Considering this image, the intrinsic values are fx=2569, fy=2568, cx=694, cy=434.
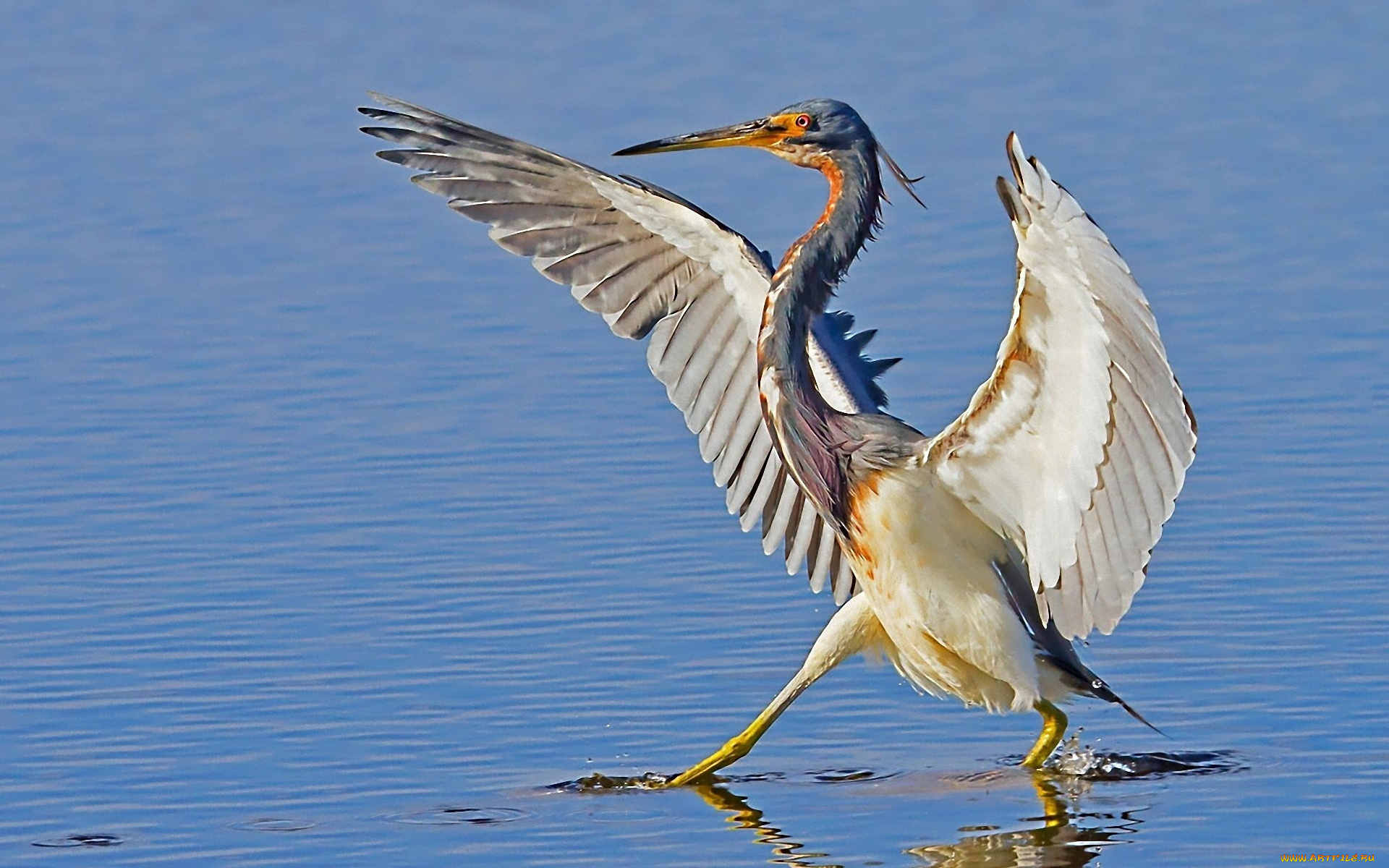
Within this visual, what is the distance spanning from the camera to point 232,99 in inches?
716

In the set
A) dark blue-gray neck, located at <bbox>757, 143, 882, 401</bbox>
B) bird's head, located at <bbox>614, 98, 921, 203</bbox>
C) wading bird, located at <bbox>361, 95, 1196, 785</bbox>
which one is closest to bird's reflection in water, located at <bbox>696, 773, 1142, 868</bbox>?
wading bird, located at <bbox>361, 95, 1196, 785</bbox>

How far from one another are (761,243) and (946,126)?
3.43 metres

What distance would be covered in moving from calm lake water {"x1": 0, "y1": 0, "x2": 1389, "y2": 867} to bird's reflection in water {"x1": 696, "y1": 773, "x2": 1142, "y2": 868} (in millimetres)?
21

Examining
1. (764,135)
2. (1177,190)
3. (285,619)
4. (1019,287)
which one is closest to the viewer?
(1019,287)

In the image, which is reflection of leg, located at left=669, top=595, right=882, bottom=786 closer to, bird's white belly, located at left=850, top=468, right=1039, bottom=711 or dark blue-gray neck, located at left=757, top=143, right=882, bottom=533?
bird's white belly, located at left=850, top=468, right=1039, bottom=711

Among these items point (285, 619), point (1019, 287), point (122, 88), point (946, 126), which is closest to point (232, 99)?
point (122, 88)

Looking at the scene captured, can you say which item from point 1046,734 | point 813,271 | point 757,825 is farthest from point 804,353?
point 757,825

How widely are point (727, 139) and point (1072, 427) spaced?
6.97ft

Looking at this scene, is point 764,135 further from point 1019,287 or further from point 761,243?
point 761,243

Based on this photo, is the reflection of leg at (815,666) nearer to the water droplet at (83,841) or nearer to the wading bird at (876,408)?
the wading bird at (876,408)

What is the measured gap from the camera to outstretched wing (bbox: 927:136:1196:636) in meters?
6.58

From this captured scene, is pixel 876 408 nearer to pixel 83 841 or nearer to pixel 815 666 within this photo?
pixel 815 666

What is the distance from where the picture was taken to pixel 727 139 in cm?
872

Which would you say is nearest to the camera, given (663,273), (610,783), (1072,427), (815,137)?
(1072,427)
